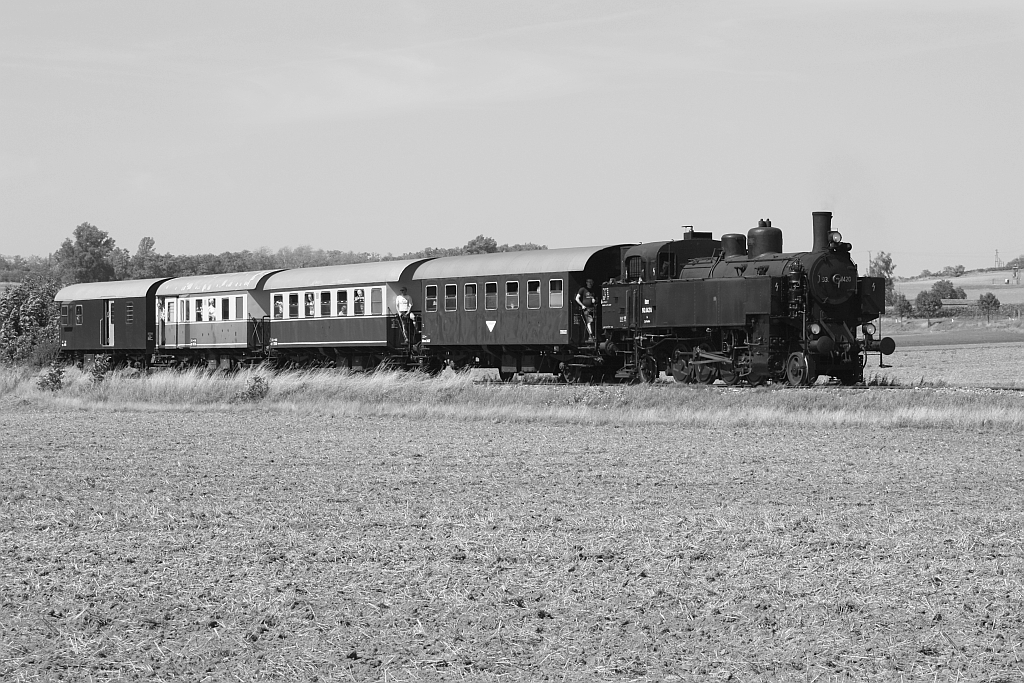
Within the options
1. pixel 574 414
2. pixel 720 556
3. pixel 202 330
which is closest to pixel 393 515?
pixel 720 556

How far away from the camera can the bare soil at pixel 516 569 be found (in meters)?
6.98

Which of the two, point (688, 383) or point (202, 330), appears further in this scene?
point (202, 330)

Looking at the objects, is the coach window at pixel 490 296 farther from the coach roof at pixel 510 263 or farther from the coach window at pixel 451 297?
the coach window at pixel 451 297

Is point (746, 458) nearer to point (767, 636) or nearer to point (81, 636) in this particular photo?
point (767, 636)

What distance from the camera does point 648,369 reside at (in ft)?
94.5

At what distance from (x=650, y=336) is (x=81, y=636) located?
21.8m

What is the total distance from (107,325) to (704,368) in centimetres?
2542

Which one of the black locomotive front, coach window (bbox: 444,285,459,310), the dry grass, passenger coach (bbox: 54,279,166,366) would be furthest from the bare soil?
passenger coach (bbox: 54,279,166,366)

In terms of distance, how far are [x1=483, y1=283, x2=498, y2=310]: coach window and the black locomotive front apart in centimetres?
375

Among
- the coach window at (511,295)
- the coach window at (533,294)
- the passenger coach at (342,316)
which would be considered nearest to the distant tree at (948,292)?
the passenger coach at (342,316)

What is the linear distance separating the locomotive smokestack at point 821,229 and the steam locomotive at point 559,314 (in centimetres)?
5

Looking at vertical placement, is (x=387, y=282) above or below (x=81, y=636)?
above

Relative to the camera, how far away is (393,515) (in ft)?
37.3

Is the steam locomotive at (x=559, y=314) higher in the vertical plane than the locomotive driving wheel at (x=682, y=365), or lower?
higher
